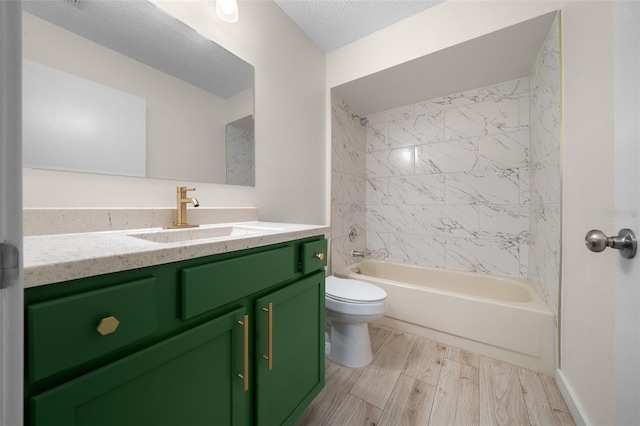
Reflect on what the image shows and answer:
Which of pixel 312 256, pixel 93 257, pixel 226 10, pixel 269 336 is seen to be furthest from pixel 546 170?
pixel 93 257

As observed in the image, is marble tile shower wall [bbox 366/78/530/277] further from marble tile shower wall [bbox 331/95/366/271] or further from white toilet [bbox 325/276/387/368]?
white toilet [bbox 325/276/387/368]

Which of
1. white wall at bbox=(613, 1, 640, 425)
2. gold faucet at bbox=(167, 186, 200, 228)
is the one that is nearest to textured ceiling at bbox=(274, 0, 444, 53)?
white wall at bbox=(613, 1, 640, 425)

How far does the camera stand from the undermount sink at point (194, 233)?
94cm

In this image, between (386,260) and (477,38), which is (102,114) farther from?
(386,260)

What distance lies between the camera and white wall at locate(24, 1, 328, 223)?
3.11 ft

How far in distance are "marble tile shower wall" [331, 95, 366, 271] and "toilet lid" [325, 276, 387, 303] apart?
0.49m

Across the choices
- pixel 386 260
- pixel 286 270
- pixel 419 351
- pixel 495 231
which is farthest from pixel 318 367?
pixel 495 231

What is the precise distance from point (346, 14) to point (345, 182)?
1346 millimetres

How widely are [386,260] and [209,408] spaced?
7.63 ft

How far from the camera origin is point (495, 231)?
7.25ft

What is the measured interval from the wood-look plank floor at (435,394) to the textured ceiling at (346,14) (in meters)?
2.44

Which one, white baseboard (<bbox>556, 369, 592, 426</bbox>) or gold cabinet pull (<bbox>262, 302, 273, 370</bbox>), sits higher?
gold cabinet pull (<bbox>262, 302, 273, 370</bbox>)

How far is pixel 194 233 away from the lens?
1.08m

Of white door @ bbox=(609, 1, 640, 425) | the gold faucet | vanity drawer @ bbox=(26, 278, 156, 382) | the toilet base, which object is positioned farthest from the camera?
the toilet base
